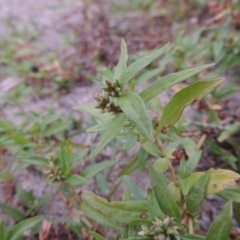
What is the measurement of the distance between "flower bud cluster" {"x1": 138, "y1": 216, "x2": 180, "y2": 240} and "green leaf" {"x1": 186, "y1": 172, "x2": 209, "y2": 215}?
0.17 metres

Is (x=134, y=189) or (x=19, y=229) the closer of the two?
(x=19, y=229)

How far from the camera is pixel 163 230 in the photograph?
0.96m

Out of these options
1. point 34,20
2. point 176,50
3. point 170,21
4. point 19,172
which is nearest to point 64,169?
point 19,172

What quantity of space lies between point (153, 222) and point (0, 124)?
927 mm

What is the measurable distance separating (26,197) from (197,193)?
75cm

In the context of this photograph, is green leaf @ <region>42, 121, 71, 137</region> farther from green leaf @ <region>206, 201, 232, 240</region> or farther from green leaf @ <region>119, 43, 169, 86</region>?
green leaf @ <region>206, 201, 232, 240</region>

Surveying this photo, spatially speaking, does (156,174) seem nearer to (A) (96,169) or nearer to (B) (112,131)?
(B) (112,131)

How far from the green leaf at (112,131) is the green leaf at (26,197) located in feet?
2.06

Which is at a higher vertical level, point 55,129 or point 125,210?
point 55,129

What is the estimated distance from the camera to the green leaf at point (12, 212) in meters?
1.42

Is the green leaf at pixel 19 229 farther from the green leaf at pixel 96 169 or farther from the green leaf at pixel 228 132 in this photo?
the green leaf at pixel 228 132

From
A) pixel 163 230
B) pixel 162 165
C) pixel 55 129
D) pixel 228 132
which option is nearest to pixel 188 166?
pixel 162 165

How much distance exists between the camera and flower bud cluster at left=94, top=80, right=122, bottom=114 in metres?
1.01

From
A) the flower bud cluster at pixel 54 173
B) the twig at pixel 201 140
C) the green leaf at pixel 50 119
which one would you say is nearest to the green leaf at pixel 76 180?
the flower bud cluster at pixel 54 173
